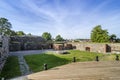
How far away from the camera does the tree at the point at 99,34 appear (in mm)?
39062

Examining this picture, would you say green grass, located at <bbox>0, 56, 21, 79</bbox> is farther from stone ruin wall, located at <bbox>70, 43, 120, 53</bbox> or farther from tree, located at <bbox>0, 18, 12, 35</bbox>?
tree, located at <bbox>0, 18, 12, 35</bbox>

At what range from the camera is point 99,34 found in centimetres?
4016

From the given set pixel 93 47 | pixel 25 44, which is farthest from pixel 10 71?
pixel 25 44

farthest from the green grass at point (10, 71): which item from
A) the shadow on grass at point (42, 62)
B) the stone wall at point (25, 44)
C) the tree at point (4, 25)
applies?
the tree at point (4, 25)

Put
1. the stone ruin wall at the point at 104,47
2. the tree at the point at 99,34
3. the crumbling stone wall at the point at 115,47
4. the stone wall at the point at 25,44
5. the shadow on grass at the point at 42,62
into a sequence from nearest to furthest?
1. the shadow on grass at the point at 42,62
2. the crumbling stone wall at the point at 115,47
3. the stone ruin wall at the point at 104,47
4. the stone wall at the point at 25,44
5. the tree at the point at 99,34

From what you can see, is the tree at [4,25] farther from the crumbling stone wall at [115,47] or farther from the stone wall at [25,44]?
the crumbling stone wall at [115,47]

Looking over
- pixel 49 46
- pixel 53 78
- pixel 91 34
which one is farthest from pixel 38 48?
pixel 53 78

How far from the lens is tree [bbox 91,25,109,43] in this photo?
39.1 meters

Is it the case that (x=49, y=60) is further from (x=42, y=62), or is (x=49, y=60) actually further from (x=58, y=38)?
(x=58, y=38)

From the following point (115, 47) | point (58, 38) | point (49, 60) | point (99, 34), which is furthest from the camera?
point (58, 38)

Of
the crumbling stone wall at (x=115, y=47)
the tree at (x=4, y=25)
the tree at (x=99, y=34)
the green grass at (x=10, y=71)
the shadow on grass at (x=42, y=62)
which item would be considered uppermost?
the tree at (x=4, y=25)

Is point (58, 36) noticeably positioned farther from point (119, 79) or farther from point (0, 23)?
point (119, 79)

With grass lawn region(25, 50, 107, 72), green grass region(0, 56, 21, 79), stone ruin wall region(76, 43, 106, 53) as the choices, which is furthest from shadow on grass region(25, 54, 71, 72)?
stone ruin wall region(76, 43, 106, 53)

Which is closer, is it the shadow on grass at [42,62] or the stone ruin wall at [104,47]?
the shadow on grass at [42,62]
